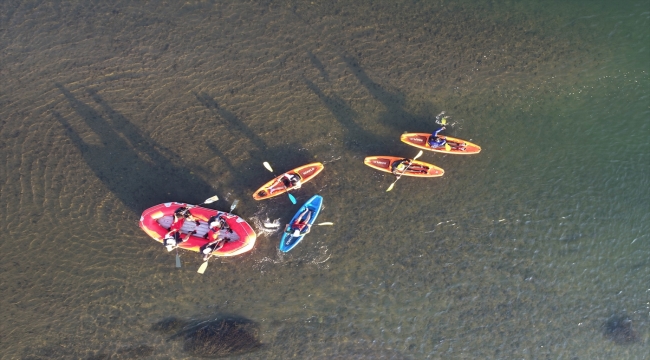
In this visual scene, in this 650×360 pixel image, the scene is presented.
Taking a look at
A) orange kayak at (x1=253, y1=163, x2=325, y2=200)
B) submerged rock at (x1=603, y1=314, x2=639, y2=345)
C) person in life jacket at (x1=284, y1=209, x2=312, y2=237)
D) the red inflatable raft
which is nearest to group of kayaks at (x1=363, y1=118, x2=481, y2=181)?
orange kayak at (x1=253, y1=163, x2=325, y2=200)

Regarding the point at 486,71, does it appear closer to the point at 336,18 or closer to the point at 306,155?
the point at 336,18

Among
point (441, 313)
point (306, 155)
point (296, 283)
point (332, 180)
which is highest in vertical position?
point (306, 155)

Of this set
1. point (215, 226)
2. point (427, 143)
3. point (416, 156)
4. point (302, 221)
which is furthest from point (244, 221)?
point (427, 143)

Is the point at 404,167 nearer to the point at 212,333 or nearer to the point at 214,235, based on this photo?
the point at 214,235

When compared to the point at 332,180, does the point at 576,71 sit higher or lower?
higher

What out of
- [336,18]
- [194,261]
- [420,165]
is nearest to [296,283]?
[194,261]

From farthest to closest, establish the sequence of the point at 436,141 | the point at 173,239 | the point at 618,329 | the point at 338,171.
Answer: the point at 618,329, the point at 338,171, the point at 436,141, the point at 173,239
